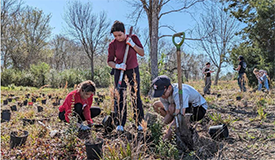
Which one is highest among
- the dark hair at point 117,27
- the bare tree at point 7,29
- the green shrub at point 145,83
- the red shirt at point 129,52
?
the bare tree at point 7,29

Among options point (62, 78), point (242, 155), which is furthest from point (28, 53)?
point (242, 155)

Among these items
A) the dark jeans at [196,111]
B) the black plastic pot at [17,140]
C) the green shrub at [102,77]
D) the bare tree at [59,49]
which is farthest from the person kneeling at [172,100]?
the bare tree at [59,49]

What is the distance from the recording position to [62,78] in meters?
14.0

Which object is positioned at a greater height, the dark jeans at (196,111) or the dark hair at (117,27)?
the dark hair at (117,27)

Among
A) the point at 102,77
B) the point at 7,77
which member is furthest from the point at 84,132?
the point at 7,77

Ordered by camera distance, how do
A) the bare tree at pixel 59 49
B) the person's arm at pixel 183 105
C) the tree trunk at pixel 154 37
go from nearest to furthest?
the person's arm at pixel 183 105 < the tree trunk at pixel 154 37 < the bare tree at pixel 59 49

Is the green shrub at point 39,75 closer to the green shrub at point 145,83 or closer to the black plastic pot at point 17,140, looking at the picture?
the green shrub at point 145,83

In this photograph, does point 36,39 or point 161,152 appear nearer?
point 161,152

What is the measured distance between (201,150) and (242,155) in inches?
17.0

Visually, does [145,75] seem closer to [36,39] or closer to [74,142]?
[74,142]

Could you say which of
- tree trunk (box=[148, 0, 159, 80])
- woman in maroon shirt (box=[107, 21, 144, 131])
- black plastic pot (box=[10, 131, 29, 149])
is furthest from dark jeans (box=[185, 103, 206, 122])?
tree trunk (box=[148, 0, 159, 80])

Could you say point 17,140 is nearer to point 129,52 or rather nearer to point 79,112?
point 79,112

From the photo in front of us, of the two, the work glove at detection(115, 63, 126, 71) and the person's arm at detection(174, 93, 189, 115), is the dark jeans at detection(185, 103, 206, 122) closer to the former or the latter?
the person's arm at detection(174, 93, 189, 115)

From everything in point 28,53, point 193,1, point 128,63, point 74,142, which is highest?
point 28,53
